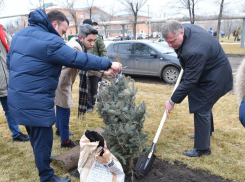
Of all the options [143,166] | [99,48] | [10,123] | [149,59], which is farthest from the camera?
[149,59]

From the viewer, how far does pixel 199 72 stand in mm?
2764

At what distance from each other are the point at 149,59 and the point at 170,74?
101 cm

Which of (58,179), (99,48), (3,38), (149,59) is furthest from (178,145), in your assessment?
(149,59)

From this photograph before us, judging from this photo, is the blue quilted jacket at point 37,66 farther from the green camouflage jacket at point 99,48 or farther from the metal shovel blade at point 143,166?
the green camouflage jacket at point 99,48

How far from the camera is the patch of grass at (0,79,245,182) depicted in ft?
9.78

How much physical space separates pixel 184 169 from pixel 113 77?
5.17 feet

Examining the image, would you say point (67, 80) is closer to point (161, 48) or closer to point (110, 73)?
point (110, 73)

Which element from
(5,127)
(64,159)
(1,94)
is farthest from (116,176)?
(5,127)

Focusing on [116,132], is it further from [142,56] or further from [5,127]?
[142,56]

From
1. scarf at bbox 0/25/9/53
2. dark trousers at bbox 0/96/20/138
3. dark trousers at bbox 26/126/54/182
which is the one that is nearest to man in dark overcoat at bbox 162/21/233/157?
dark trousers at bbox 26/126/54/182

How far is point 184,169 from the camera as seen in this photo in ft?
9.78

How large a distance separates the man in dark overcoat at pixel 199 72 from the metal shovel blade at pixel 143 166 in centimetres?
73

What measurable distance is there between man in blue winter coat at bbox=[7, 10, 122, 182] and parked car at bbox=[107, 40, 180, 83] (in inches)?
242

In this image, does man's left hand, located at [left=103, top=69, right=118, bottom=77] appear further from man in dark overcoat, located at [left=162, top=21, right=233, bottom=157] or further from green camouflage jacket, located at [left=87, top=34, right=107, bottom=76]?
green camouflage jacket, located at [left=87, top=34, right=107, bottom=76]
